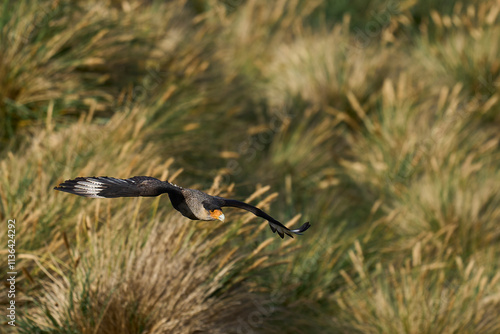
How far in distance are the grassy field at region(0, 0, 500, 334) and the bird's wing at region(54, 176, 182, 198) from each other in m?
1.19

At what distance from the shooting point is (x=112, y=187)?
4.97 feet

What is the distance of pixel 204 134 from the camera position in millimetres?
4641

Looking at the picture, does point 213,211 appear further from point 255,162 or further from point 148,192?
point 255,162

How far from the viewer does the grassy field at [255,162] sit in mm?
3037

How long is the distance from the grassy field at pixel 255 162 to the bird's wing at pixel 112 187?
3.91 feet

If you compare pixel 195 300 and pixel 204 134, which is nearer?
pixel 195 300


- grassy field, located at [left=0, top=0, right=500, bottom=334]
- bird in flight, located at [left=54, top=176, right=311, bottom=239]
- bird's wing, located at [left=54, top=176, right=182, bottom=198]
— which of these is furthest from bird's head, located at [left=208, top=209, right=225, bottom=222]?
grassy field, located at [left=0, top=0, right=500, bottom=334]

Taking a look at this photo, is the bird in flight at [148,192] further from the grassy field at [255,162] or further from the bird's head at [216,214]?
the grassy field at [255,162]

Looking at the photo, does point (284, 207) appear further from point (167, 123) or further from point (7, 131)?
point (7, 131)

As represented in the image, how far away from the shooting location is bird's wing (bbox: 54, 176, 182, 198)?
147cm

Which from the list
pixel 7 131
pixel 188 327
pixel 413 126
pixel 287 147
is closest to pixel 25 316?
pixel 188 327

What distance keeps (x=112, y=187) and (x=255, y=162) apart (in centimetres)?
349

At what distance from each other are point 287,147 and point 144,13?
192 cm

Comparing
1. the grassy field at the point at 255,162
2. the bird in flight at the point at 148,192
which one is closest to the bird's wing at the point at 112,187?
the bird in flight at the point at 148,192
